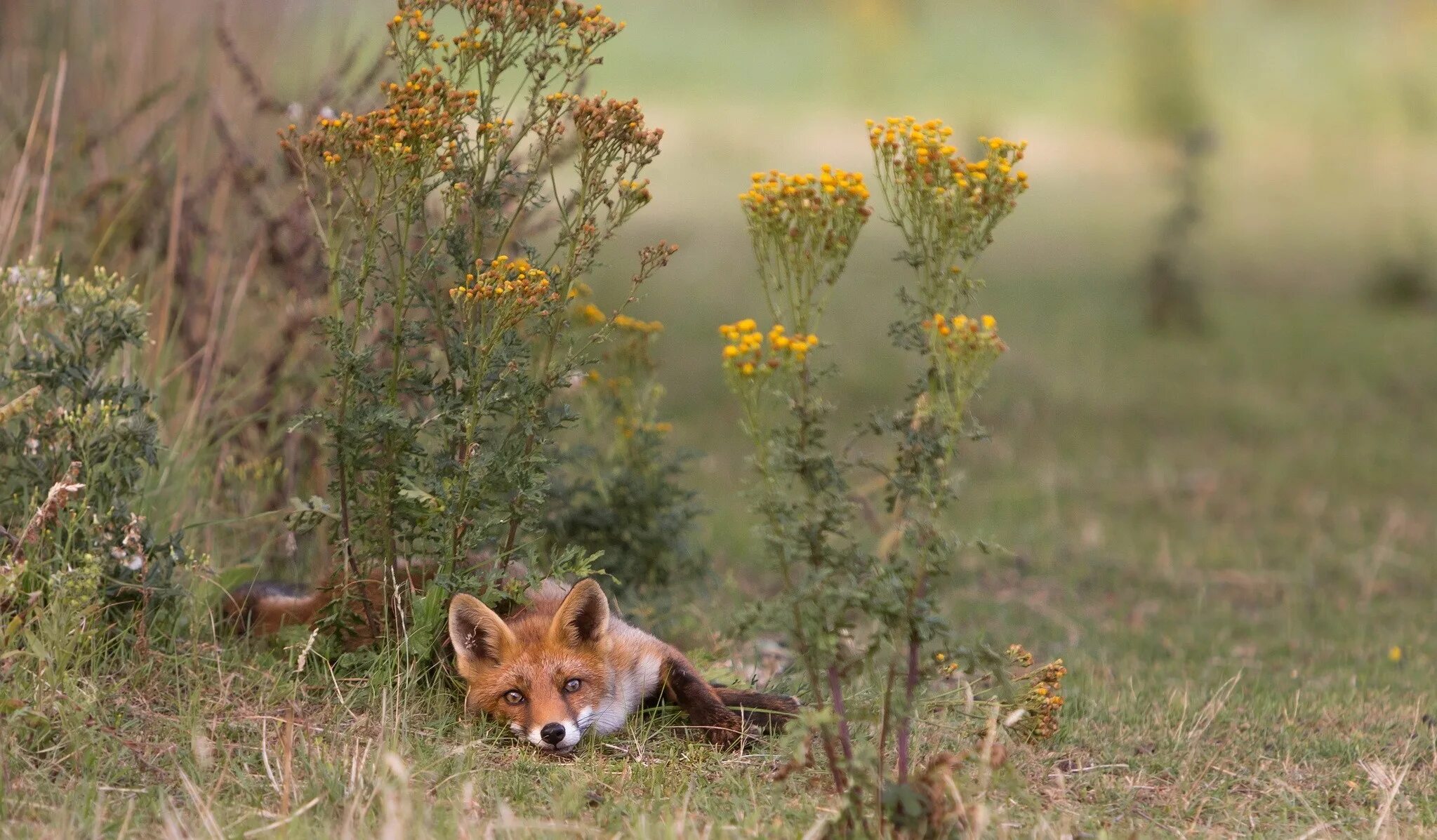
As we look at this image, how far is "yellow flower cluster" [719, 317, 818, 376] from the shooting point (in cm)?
336

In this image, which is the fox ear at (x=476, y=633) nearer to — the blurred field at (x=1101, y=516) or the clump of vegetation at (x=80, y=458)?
the blurred field at (x=1101, y=516)

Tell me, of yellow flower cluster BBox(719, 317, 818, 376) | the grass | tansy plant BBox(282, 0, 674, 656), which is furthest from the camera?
tansy plant BBox(282, 0, 674, 656)

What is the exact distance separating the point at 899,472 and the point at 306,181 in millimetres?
1993

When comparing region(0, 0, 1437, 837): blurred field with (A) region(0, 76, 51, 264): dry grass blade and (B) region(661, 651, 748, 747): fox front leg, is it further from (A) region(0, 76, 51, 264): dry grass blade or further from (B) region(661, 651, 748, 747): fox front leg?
(A) region(0, 76, 51, 264): dry grass blade

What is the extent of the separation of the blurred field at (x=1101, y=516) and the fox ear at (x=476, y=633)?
189 millimetres

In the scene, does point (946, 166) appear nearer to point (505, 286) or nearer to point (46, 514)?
point (505, 286)

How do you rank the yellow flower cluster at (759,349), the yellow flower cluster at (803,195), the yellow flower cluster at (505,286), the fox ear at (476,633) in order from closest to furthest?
1. the yellow flower cluster at (759,349)
2. the yellow flower cluster at (803,195)
3. the yellow flower cluster at (505,286)
4. the fox ear at (476,633)

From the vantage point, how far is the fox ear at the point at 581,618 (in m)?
4.39

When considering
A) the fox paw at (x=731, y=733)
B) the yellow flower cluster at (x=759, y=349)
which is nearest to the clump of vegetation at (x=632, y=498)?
the fox paw at (x=731, y=733)

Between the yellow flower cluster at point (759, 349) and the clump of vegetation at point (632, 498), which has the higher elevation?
the yellow flower cluster at point (759, 349)

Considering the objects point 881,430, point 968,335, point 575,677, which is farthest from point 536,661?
point 968,335

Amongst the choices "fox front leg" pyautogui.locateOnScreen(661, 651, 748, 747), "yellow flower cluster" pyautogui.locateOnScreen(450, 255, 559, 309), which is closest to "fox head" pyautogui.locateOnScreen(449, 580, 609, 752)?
"fox front leg" pyautogui.locateOnScreen(661, 651, 748, 747)

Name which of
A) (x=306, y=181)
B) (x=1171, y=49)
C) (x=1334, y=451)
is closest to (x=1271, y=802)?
(x=306, y=181)

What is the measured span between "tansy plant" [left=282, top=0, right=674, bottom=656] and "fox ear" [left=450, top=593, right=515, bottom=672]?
12cm
